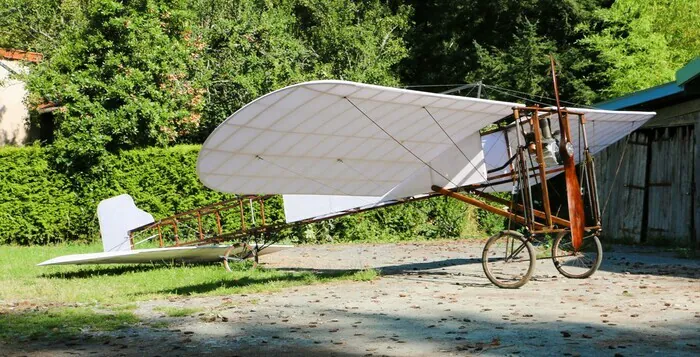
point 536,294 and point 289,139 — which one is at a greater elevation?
point 289,139

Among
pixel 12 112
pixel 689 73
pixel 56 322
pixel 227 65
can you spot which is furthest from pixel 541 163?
pixel 12 112

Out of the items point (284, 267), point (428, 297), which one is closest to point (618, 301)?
point (428, 297)

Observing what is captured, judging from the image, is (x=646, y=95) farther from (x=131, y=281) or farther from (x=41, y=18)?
(x=41, y=18)

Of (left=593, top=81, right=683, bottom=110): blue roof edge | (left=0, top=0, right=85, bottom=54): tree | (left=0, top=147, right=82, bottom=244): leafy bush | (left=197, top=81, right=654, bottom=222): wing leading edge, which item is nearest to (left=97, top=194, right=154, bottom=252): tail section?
(left=197, top=81, right=654, bottom=222): wing leading edge

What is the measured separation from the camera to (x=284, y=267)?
588 inches

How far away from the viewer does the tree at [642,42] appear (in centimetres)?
2892

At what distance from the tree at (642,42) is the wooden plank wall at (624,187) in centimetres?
1024

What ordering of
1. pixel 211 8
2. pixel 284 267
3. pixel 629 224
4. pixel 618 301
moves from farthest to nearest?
1. pixel 211 8
2. pixel 629 224
3. pixel 284 267
4. pixel 618 301

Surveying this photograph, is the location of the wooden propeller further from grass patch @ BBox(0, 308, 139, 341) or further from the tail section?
the tail section

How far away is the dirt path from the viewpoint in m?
6.77

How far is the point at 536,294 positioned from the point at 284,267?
5.98 meters

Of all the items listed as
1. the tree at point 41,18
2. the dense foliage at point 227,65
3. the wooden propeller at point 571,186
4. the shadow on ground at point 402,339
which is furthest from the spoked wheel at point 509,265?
the tree at point 41,18

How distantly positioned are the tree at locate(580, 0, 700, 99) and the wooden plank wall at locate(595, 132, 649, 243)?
10.2 metres

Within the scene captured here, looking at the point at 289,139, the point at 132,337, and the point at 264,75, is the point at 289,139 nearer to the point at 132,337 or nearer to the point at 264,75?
the point at 132,337
